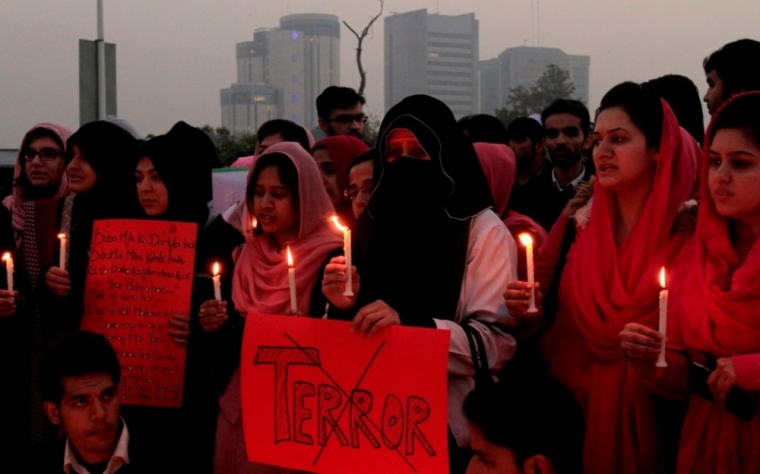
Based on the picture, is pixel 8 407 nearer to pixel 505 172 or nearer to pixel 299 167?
pixel 299 167

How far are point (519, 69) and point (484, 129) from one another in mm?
14974

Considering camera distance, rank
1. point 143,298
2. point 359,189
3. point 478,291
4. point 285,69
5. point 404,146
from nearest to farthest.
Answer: point 478,291 → point 404,146 → point 143,298 → point 359,189 → point 285,69

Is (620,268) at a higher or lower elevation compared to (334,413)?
higher

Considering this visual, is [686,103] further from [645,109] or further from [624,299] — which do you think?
[624,299]

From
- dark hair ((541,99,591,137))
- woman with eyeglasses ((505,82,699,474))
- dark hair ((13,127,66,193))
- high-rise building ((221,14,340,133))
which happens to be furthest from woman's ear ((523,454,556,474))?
high-rise building ((221,14,340,133))

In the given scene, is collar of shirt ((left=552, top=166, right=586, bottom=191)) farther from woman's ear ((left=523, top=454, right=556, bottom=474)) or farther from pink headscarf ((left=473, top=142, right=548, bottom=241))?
woman's ear ((left=523, top=454, right=556, bottom=474))

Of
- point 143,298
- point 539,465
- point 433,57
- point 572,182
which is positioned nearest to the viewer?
point 539,465

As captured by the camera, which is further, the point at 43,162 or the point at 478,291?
the point at 43,162

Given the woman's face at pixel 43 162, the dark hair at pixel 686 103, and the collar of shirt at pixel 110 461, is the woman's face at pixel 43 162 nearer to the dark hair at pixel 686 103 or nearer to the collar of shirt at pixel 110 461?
the collar of shirt at pixel 110 461

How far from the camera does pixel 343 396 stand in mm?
3057

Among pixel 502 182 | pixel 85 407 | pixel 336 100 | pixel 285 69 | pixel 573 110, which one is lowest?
pixel 85 407

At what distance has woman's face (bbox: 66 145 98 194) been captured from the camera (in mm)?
4723

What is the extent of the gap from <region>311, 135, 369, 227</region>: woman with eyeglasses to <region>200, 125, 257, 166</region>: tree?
258 inches

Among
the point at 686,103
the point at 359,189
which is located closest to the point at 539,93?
the point at 686,103
